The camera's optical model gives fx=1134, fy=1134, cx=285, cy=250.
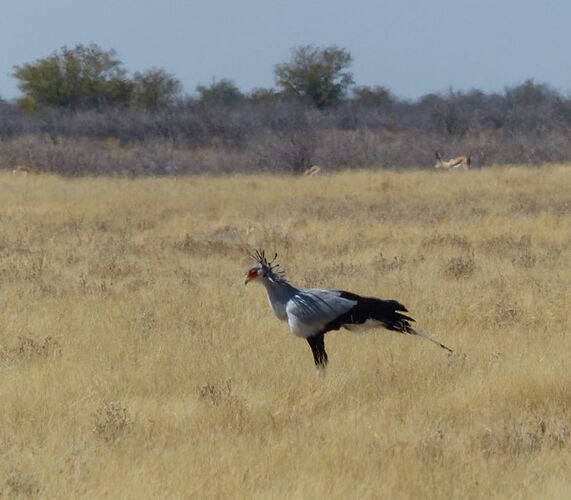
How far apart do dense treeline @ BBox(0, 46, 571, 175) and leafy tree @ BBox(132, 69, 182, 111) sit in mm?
52

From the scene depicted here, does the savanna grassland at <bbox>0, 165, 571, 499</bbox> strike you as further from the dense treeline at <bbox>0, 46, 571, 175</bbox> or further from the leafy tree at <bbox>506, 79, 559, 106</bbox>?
the leafy tree at <bbox>506, 79, 559, 106</bbox>

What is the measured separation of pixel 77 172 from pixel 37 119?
44.1 feet

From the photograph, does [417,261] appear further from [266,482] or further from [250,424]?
[266,482]

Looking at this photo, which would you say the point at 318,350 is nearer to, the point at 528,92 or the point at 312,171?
the point at 312,171

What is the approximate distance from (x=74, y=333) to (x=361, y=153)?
77.4ft

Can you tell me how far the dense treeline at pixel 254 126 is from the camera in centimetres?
3062

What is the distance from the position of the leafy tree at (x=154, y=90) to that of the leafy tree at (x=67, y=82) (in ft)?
5.66

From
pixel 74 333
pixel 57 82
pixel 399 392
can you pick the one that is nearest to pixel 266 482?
pixel 399 392

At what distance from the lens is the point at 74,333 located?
A: 7793mm

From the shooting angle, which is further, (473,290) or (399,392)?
(473,290)

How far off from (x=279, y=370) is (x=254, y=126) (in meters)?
32.9

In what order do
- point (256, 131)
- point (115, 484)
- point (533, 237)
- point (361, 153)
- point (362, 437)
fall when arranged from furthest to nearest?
point (256, 131)
point (361, 153)
point (533, 237)
point (362, 437)
point (115, 484)

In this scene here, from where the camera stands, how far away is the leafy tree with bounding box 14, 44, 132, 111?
47281mm

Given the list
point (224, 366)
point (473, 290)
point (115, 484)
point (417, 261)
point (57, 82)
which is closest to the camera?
point (115, 484)
